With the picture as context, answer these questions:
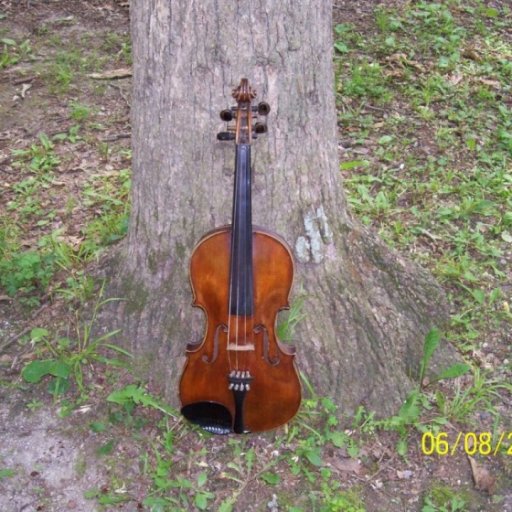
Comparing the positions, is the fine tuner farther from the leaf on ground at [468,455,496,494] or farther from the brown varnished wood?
the leaf on ground at [468,455,496,494]

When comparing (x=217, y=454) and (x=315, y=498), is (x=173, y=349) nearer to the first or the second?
(x=217, y=454)

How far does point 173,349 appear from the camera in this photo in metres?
2.94

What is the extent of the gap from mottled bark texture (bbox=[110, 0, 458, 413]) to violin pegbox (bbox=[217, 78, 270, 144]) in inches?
8.6

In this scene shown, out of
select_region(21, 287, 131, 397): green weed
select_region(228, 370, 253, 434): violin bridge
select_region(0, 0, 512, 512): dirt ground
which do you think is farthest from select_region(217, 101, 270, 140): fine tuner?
select_region(0, 0, 512, 512): dirt ground

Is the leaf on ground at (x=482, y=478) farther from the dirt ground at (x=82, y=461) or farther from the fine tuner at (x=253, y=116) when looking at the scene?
the fine tuner at (x=253, y=116)

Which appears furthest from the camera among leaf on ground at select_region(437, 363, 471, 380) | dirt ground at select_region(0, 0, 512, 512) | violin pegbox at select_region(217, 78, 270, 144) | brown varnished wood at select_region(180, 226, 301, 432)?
leaf on ground at select_region(437, 363, 471, 380)

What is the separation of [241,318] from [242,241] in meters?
0.27

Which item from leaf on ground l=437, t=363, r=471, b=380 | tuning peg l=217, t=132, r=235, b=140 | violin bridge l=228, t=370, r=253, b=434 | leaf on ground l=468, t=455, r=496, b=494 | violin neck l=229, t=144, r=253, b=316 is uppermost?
tuning peg l=217, t=132, r=235, b=140

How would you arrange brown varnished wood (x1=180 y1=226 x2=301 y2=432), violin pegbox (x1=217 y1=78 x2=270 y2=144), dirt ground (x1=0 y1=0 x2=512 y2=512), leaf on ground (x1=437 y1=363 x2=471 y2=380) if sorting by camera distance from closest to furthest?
violin pegbox (x1=217 y1=78 x2=270 y2=144), brown varnished wood (x1=180 y1=226 x2=301 y2=432), dirt ground (x1=0 y1=0 x2=512 y2=512), leaf on ground (x1=437 y1=363 x2=471 y2=380)

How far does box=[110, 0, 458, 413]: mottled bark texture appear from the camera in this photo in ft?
8.05

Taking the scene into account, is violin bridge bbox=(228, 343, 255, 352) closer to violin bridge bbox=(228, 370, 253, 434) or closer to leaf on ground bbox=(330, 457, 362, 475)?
violin bridge bbox=(228, 370, 253, 434)

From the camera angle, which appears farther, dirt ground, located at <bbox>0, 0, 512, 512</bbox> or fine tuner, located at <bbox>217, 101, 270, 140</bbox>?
dirt ground, located at <bbox>0, 0, 512, 512</bbox>

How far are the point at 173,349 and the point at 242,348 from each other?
0.56 metres

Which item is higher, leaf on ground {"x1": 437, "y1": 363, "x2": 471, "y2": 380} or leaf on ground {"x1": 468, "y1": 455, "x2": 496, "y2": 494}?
leaf on ground {"x1": 437, "y1": 363, "x2": 471, "y2": 380}
